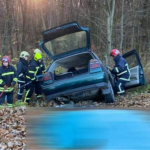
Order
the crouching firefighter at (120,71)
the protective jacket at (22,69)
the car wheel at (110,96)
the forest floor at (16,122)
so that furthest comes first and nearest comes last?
1. the protective jacket at (22,69)
2. the crouching firefighter at (120,71)
3. the car wheel at (110,96)
4. the forest floor at (16,122)

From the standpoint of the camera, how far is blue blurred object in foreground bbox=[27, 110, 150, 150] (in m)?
1.41

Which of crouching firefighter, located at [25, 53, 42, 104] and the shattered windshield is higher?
the shattered windshield

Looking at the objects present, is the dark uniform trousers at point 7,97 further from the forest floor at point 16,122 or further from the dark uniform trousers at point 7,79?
the forest floor at point 16,122

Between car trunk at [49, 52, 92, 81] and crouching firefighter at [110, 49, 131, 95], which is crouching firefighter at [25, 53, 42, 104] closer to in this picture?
car trunk at [49, 52, 92, 81]

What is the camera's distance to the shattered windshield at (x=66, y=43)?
22.6 feet

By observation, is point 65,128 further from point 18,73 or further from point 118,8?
point 118,8

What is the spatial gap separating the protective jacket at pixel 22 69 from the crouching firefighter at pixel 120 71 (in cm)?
274

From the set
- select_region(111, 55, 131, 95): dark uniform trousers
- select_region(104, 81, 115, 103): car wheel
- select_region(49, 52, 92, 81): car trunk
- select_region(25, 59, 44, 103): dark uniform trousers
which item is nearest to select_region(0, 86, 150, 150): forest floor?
select_region(104, 81, 115, 103): car wheel

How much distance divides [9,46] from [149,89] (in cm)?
1542

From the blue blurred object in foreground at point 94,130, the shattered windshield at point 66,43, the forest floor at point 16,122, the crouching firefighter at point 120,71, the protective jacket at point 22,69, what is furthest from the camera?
the protective jacket at point 22,69

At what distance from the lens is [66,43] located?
7.08m

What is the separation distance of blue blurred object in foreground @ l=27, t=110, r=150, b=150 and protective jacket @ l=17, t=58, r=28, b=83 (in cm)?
605

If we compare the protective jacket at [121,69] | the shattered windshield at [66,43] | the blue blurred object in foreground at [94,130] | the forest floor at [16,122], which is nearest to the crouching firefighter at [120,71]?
the protective jacket at [121,69]

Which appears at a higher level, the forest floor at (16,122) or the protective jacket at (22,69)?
the protective jacket at (22,69)
